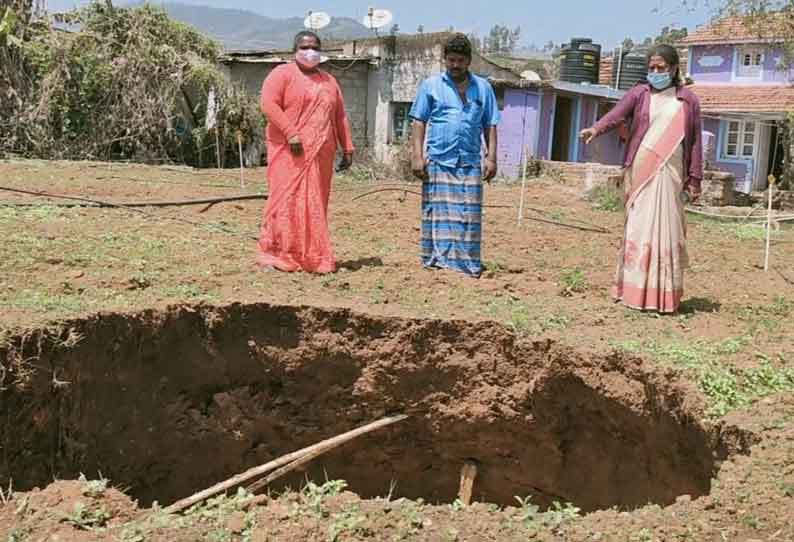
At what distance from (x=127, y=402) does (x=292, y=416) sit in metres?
1.19

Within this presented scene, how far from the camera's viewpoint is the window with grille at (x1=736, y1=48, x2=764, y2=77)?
26.6 meters

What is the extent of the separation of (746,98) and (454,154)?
70.7 ft

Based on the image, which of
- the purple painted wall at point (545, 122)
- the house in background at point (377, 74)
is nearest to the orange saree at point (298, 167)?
the house in background at point (377, 74)

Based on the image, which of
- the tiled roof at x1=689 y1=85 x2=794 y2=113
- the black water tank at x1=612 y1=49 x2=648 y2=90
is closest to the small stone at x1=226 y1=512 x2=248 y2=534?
the tiled roof at x1=689 y1=85 x2=794 y2=113

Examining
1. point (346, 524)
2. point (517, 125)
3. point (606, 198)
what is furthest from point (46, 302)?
point (517, 125)

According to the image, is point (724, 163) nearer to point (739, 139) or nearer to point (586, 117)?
point (739, 139)

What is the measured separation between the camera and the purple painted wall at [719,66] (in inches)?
1051

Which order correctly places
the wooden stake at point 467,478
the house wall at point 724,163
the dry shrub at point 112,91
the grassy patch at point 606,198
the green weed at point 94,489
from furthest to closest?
the house wall at point 724,163
the dry shrub at point 112,91
the grassy patch at point 606,198
the wooden stake at point 467,478
the green weed at point 94,489

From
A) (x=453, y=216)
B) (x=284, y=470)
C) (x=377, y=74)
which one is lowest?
(x=284, y=470)

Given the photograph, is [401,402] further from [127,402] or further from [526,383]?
[127,402]

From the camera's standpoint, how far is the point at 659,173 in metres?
6.46

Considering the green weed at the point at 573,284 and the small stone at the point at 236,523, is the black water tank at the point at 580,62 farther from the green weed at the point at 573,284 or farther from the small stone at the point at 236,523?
the small stone at the point at 236,523

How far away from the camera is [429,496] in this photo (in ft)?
22.5

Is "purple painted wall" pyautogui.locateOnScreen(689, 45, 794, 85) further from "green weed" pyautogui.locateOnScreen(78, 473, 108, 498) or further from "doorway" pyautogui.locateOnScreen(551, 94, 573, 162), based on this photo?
"green weed" pyautogui.locateOnScreen(78, 473, 108, 498)
